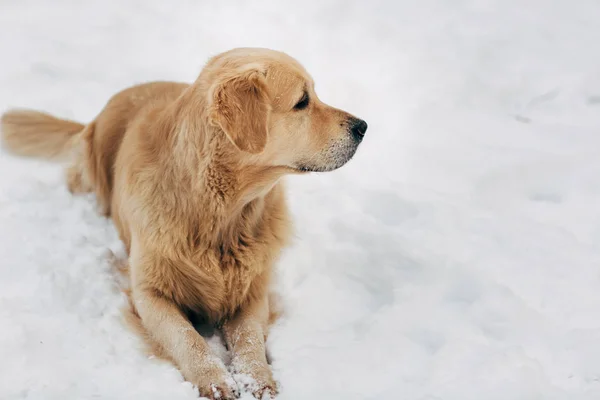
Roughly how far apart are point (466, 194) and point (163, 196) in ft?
7.20

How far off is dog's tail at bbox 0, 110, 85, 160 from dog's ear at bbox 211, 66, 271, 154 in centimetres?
197

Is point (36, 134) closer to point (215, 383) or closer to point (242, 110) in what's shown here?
point (242, 110)

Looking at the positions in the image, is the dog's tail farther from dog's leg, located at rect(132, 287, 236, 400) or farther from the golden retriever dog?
dog's leg, located at rect(132, 287, 236, 400)

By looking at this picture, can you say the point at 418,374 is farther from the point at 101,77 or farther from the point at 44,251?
the point at 101,77

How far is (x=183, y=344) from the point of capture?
9.42 feet

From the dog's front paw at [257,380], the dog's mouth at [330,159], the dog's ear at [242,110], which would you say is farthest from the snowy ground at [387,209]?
the dog's ear at [242,110]

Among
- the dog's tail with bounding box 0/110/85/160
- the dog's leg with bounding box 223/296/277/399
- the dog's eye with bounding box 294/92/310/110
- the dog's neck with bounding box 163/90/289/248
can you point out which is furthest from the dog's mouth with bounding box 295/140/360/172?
the dog's tail with bounding box 0/110/85/160

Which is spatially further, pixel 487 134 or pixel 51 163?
pixel 487 134

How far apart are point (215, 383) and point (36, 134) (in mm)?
2519

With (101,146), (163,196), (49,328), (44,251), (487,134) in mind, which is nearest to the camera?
(49,328)

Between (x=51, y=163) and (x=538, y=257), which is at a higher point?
→ (x=538, y=257)

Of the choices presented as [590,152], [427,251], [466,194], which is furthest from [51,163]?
[590,152]

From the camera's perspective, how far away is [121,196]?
3.46m

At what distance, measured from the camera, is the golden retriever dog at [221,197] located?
2.79 meters
